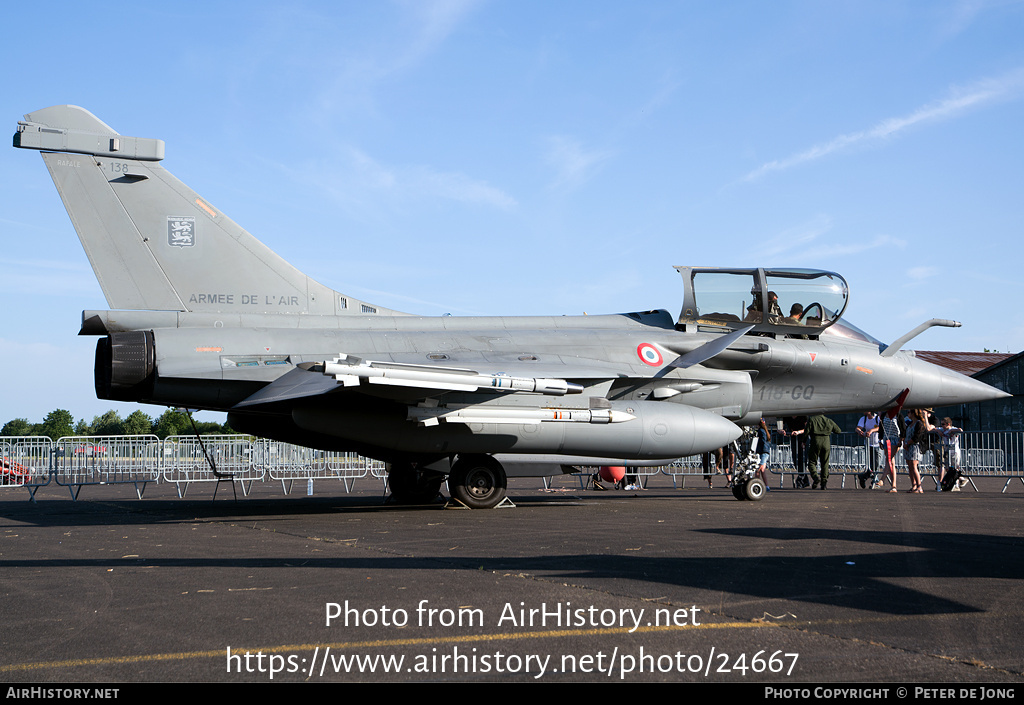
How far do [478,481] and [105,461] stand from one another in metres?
8.47

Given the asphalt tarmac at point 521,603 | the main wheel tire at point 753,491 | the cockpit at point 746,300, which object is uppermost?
the cockpit at point 746,300

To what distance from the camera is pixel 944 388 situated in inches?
564

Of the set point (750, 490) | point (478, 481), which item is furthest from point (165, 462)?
point (750, 490)

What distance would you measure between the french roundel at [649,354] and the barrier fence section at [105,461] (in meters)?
9.95

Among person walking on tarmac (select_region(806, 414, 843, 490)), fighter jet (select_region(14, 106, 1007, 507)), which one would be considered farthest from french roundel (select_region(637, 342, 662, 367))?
person walking on tarmac (select_region(806, 414, 843, 490))

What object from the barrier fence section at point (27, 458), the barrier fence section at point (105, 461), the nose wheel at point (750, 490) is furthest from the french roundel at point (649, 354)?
the barrier fence section at point (27, 458)

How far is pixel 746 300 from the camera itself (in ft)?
43.5

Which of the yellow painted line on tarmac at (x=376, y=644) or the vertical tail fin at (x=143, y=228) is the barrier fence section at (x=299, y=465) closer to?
the vertical tail fin at (x=143, y=228)

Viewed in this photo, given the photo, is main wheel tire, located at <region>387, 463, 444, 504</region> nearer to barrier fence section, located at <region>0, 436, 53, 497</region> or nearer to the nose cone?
barrier fence section, located at <region>0, 436, 53, 497</region>

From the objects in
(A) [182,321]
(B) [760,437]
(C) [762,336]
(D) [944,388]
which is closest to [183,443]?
(A) [182,321]

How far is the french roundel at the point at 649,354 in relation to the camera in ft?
40.2

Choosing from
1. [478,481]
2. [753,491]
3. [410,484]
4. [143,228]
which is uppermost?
[143,228]

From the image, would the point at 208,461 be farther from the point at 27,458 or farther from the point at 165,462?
the point at 27,458
